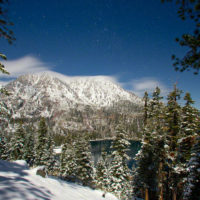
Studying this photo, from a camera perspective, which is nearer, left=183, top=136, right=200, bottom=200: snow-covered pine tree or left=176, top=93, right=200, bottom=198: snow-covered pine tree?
left=183, top=136, right=200, bottom=200: snow-covered pine tree

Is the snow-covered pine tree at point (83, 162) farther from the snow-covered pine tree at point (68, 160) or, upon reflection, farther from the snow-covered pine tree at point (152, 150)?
the snow-covered pine tree at point (152, 150)

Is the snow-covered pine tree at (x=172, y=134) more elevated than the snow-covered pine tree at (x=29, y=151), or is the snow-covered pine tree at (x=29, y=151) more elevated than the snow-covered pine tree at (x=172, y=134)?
the snow-covered pine tree at (x=172, y=134)

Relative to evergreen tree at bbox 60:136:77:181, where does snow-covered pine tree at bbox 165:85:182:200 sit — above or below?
above

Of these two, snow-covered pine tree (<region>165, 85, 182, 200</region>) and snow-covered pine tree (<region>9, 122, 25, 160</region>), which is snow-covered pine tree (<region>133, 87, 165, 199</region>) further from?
snow-covered pine tree (<region>9, 122, 25, 160</region>)

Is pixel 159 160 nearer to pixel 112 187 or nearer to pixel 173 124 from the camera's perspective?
pixel 173 124

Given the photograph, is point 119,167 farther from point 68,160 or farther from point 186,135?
point 68,160

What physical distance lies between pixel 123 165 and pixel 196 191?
46.0ft

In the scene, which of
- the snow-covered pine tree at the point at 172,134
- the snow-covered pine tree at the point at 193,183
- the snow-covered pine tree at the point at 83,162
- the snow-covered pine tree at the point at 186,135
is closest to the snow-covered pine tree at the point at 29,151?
the snow-covered pine tree at the point at 83,162

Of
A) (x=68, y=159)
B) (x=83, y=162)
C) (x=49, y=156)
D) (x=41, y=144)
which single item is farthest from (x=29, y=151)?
(x=83, y=162)

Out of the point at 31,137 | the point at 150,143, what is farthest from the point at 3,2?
the point at 31,137

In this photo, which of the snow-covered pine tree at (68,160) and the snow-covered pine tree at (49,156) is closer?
the snow-covered pine tree at (68,160)

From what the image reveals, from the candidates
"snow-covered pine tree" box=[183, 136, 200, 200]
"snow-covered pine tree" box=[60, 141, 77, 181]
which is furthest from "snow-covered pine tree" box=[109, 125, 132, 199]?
"snow-covered pine tree" box=[60, 141, 77, 181]

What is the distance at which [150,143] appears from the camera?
1864 centimetres

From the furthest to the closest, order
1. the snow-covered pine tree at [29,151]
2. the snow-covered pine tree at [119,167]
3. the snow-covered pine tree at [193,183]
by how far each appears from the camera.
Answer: the snow-covered pine tree at [29,151]
the snow-covered pine tree at [119,167]
the snow-covered pine tree at [193,183]
